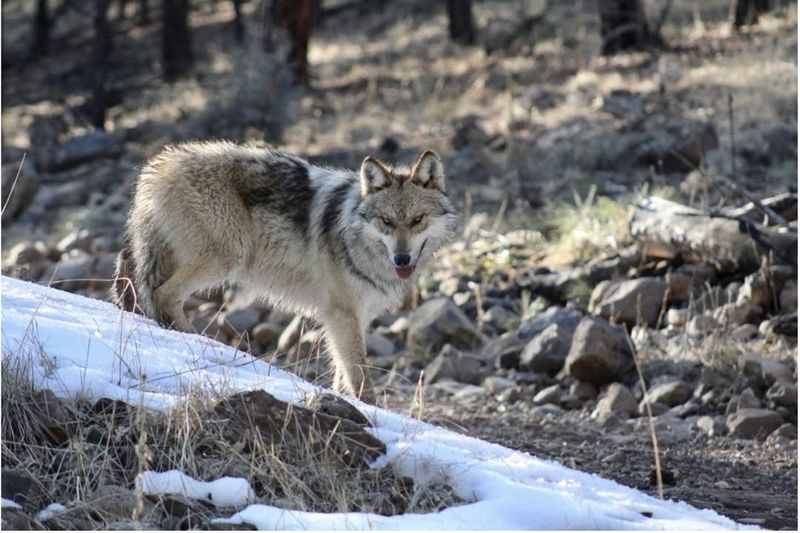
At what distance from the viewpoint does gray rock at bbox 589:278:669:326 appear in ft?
35.0

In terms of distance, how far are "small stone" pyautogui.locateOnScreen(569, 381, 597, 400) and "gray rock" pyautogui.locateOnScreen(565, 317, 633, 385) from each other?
4cm

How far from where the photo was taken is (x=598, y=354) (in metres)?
9.55

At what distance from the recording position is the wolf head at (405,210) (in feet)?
25.3

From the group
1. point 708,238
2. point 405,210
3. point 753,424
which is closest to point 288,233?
point 405,210

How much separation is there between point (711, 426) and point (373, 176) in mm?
2936

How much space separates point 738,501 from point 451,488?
1.89 metres

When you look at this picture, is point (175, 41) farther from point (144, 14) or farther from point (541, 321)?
point (541, 321)

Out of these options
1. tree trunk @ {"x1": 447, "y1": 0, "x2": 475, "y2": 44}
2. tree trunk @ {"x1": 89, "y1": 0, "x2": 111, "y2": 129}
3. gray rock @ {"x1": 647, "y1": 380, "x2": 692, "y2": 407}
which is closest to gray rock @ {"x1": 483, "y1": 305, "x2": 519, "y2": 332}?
gray rock @ {"x1": 647, "y1": 380, "x2": 692, "y2": 407}

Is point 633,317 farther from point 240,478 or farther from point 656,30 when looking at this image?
point 656,30

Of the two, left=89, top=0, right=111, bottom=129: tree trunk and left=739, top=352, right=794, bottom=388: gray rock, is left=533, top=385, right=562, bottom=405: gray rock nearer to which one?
left=739, top=352, right=794, bottom=388: gray rock

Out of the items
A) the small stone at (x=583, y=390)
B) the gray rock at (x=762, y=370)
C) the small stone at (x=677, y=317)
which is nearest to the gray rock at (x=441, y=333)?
the small stone at (x=583, y=390)

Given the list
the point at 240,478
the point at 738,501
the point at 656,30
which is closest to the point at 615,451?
the point at 738,501

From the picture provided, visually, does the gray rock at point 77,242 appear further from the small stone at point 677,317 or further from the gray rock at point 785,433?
the gray rock at point 785,433

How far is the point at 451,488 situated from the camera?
208 inches
